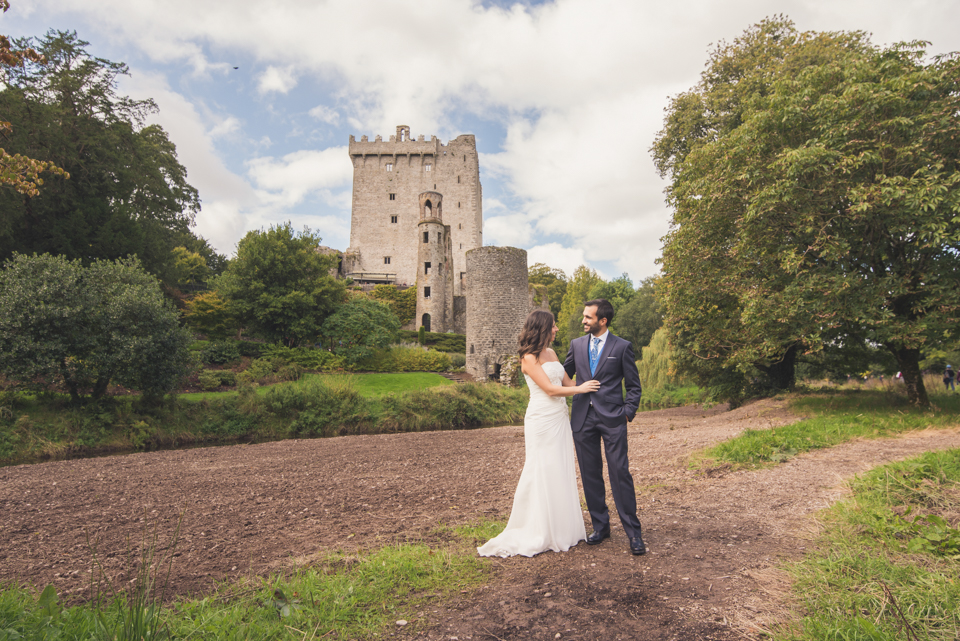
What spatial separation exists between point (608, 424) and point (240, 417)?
582 inches

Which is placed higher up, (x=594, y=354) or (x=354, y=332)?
(x=354, y=332)

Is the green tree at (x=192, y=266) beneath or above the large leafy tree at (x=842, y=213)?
above

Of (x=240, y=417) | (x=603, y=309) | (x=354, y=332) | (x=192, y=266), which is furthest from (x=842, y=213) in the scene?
(x=192, y=266)

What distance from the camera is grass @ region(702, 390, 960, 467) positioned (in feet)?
21.9

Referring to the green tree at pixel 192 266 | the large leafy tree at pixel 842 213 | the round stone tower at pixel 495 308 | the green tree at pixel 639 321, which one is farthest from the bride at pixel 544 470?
the green tree at pixel 192 266

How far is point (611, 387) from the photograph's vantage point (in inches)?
149

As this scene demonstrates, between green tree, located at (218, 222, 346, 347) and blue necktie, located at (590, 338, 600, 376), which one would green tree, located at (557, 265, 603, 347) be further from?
blue necktie, located at (590, 338, 600, 376)

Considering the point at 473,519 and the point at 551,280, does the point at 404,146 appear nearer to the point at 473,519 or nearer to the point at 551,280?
the point at 551,280

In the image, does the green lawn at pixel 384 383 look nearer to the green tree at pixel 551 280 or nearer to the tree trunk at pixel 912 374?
the tree trunk at pixel 912 374

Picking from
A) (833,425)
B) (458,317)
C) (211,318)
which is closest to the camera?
(833,425)

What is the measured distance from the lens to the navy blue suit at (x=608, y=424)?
3695mm

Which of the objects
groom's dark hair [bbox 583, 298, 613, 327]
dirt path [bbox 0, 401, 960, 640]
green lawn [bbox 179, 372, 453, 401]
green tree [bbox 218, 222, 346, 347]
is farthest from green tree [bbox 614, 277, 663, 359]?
groom's dark hair [bbox 583, 298, 613, 327]

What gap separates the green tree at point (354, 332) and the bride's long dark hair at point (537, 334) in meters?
23.1

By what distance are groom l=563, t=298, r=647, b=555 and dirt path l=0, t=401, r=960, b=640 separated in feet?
0.99
